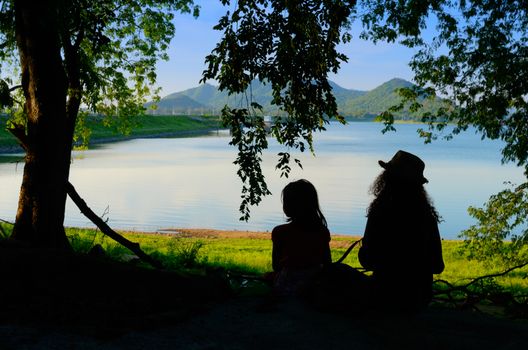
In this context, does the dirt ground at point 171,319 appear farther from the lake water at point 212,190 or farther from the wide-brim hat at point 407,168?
the lake water at point 212,190

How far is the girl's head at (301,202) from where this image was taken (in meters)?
5.11

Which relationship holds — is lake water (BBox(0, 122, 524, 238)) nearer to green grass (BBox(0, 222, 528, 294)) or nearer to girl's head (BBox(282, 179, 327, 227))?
green grass (BBox(0, 222, 528, 294))

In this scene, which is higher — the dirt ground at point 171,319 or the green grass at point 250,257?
the dirt ground at point 171,319

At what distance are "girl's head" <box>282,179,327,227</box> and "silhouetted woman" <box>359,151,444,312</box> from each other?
588 mm

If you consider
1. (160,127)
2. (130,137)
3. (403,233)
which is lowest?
(130,137)

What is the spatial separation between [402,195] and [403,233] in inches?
12.5

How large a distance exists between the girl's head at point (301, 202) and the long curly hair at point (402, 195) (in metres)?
0.62

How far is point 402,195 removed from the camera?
4.71 meters

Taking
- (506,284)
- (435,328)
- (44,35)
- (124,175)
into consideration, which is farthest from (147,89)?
(124,175)

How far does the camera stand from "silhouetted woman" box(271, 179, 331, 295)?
5.17m

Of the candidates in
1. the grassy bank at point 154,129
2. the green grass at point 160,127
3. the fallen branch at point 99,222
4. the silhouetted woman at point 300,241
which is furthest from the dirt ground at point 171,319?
the green grass at point 160,127

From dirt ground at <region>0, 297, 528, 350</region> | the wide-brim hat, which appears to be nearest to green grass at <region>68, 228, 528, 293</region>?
dirt ground at <region>0, 297, 528, 350</region>

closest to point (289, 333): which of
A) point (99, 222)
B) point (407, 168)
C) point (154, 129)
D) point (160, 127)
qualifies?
point (407, 168)

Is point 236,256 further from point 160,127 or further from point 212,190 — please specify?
point 160,127
